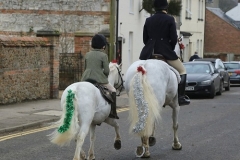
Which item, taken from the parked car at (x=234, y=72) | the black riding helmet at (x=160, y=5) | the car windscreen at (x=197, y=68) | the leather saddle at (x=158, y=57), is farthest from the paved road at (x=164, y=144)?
the parked car at (x=234, y=72)

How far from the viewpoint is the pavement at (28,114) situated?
1457 cm

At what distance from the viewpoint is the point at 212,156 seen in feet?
33.9

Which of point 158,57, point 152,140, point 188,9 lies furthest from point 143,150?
point 188,9

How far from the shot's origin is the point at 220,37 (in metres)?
61.7

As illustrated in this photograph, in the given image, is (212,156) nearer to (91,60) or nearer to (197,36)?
(91,60)

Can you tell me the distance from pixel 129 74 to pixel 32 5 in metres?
22.0

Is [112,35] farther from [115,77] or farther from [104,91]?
[104,91]

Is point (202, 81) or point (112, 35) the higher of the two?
point (112, 35)

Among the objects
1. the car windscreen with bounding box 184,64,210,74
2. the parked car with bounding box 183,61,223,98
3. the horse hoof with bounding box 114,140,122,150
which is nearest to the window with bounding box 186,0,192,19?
the car windscreen with bounding box 184,64,210,74

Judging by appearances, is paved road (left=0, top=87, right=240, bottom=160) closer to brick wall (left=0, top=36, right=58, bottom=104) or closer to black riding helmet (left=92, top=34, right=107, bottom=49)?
black riding helmet (left=92, top=34, right=107, bottom=49)

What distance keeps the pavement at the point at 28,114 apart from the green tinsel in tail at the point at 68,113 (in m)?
5.32

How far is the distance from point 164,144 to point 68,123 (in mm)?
3567

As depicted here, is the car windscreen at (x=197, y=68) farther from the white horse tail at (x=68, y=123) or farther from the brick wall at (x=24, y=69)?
the white horse tail at (x=68, y=123)

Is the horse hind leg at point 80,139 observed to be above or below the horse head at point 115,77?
below
